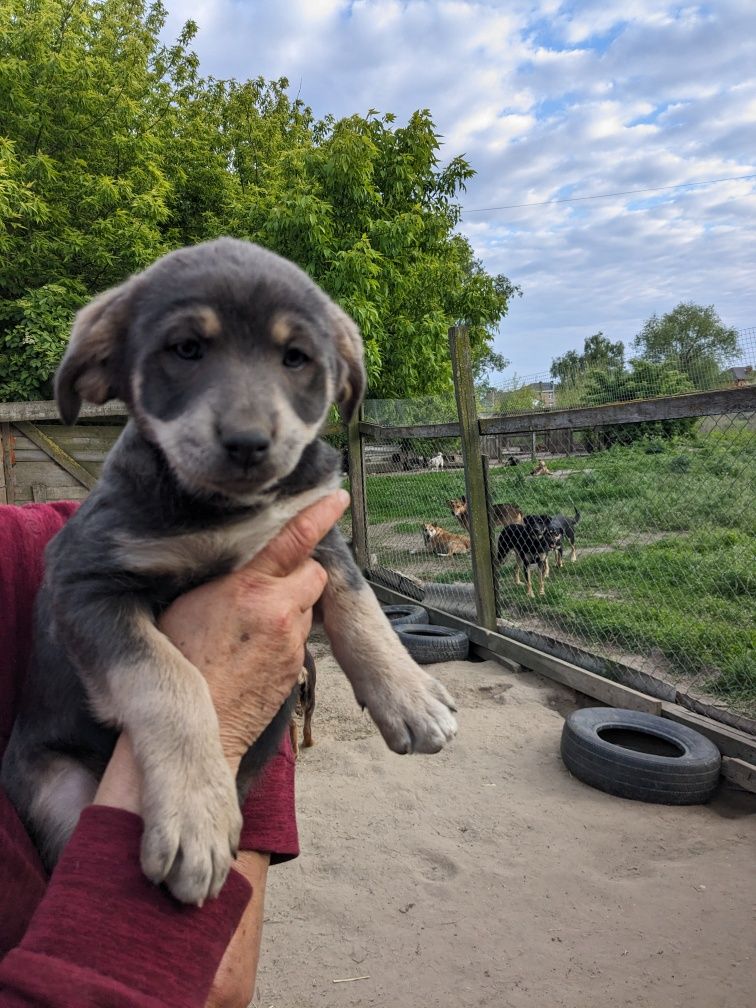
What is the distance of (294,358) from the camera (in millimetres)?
1826

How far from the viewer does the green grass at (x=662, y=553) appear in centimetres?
578

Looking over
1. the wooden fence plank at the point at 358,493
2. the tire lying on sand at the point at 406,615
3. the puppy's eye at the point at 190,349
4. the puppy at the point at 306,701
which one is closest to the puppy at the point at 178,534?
the puppy's eye at the point at 190,349

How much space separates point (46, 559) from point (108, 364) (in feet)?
1.79

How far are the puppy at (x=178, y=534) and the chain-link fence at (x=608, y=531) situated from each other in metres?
3.66

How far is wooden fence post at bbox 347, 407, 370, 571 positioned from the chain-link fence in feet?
0.47

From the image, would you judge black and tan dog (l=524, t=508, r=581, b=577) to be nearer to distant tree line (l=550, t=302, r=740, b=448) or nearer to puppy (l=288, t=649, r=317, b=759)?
distant tree line (l=550, t=302, r=740, b=448)

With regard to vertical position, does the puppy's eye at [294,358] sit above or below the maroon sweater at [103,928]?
above

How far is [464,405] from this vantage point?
716cm

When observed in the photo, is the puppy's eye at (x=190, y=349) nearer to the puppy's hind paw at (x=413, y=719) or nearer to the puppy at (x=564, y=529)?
the puppy's hind paw at (x=413, y=719)

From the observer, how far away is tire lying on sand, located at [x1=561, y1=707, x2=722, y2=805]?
437 centimetres

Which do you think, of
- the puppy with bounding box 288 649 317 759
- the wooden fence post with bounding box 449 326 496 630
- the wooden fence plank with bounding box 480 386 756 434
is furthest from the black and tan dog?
the puppy with bounding box 288 649 317 759

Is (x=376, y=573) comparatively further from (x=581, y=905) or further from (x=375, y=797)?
(x=581, y=905)

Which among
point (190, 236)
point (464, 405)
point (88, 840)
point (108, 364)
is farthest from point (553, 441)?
point (190, 236)

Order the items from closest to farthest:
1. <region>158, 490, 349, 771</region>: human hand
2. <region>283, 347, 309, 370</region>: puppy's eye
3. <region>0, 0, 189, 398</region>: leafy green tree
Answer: <region>158, 490, 349, 771</region>: human hand < <region>283, 347, 309, 370</region>: puppy's eye < <region>0, 0, 189, 398</region>: leafy green tree
